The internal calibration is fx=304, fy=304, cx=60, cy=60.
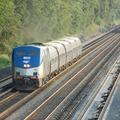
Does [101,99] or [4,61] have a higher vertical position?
[101,99]

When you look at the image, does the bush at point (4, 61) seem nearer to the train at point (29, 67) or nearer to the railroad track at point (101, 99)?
the train at point (29, 67)

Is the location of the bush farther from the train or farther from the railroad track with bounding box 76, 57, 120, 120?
the railroad track with bounding box 76, 57, 120, 120

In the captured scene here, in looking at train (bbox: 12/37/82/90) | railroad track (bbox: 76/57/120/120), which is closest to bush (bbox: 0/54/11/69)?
train (bbox: 12/37/82/90)

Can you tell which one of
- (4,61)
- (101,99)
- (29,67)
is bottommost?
(4,61)

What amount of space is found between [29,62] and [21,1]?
24.9 m

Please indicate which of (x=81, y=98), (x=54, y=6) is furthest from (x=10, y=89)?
(x=54, y=6)

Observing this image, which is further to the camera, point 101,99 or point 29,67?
point 29,67

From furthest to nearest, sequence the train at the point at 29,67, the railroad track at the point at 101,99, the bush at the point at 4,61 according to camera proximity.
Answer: the bush at the point at 4,61 → the train at the point at 29,67 → the railroad track at the point at 101,99

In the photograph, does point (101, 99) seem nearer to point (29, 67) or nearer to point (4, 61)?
point (29, 67)

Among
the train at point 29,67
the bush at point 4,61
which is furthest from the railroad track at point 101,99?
the bush at point 4,61

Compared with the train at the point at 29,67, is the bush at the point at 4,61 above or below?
below

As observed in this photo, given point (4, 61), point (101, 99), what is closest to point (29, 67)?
point (101, 99)

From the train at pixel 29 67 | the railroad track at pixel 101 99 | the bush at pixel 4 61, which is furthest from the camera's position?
the bush at pixel 4 61

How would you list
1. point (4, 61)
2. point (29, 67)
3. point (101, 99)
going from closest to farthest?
1. point (101, 99)
2. point (29, 67)
3. point (4, 61)
